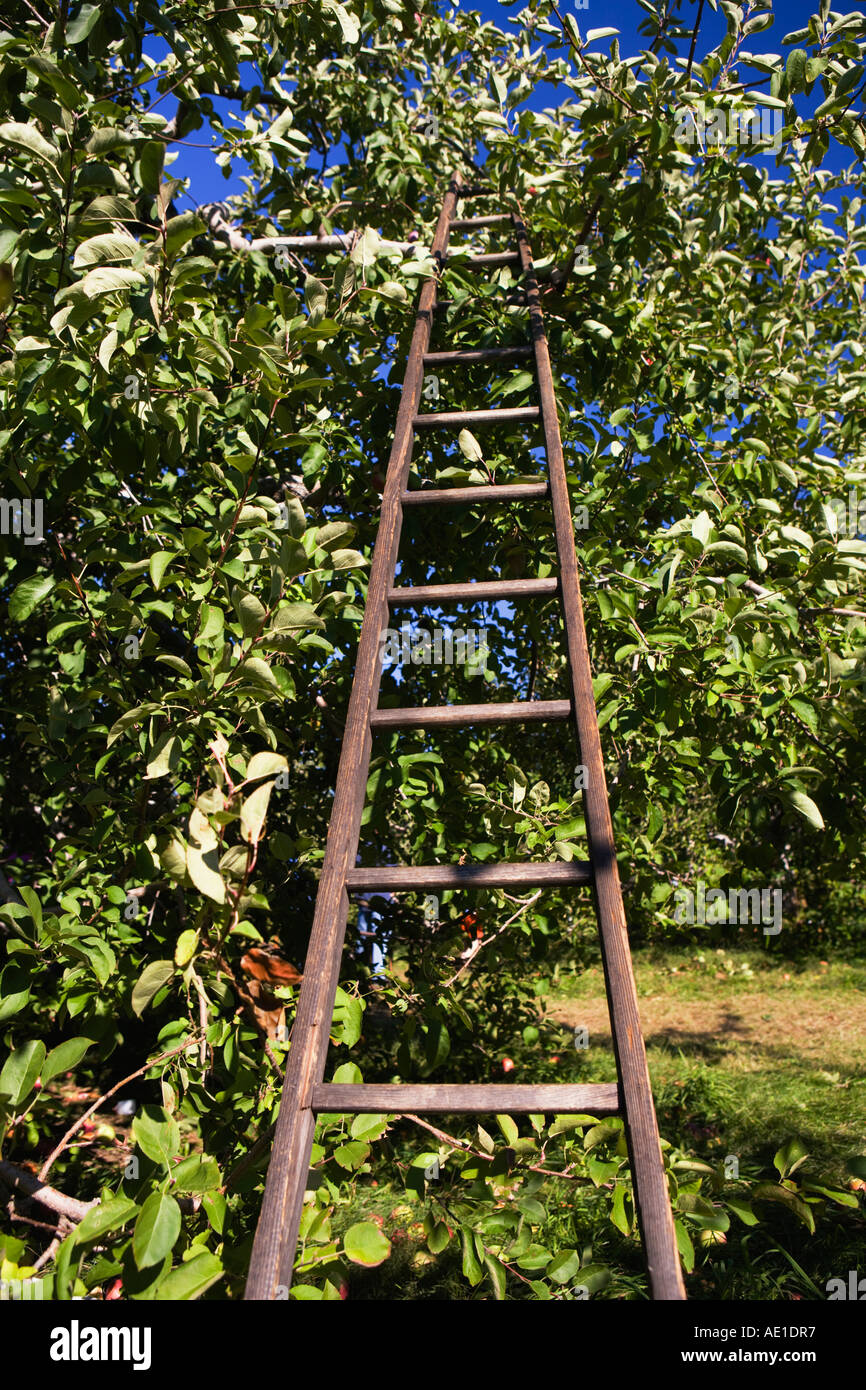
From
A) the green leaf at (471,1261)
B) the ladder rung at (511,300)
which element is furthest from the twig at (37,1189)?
the ladder rung at (511,300)

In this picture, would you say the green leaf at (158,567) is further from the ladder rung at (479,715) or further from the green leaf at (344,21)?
the green leaf at (344,21)

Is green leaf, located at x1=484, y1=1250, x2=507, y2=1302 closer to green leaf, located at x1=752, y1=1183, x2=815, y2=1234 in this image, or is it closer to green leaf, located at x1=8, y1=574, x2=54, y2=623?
green leaf, located at x1=752, y1=1183, x2=815, y2=1234

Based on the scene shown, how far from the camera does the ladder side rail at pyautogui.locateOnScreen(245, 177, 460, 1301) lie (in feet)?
3.44

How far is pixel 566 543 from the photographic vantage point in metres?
1.72

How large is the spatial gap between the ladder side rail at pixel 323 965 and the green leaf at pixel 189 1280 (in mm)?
64

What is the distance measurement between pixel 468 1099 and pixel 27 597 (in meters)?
1.53

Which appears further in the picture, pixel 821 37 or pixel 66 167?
pixel 821 37

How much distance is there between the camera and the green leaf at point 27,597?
1892 millimetres

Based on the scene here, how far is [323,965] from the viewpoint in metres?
1.25

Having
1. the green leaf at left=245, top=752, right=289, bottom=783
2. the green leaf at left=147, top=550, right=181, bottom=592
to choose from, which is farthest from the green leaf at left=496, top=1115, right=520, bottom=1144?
the green leaf at left=147, top=550, right=181, bottom=592

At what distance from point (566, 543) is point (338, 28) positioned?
1.63 metres

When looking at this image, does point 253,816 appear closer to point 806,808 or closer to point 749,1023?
point 806,808
